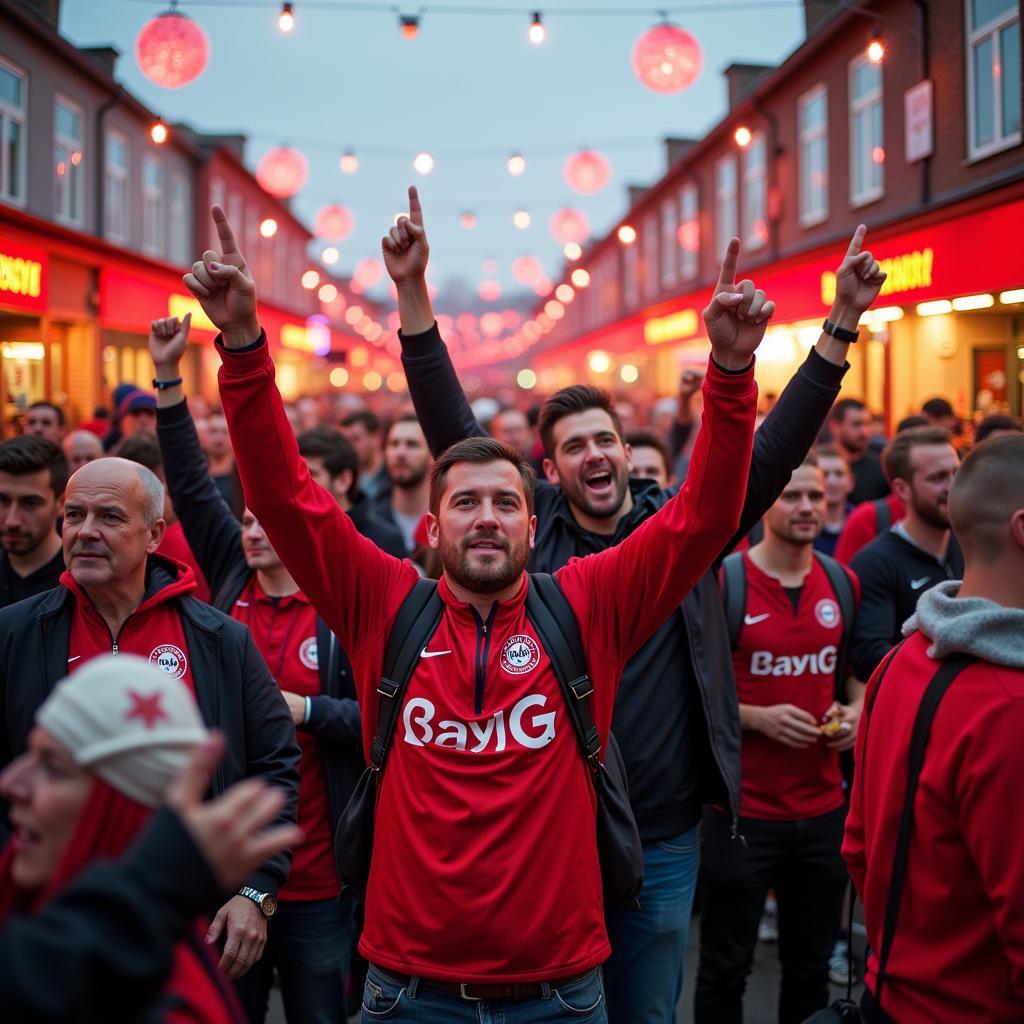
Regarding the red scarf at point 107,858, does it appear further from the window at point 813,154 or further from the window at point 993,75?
the window at point 813,154

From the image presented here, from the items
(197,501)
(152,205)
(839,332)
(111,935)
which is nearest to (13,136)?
(152,205)

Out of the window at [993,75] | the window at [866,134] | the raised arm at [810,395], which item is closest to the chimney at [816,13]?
the window at [866,134]

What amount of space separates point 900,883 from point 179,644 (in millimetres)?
1958

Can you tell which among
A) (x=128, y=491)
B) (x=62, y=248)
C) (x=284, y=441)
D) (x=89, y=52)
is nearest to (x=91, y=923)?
(x=284, y=441)

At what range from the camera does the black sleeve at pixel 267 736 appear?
3.19 meters

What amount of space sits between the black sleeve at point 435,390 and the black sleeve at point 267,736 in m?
0.93

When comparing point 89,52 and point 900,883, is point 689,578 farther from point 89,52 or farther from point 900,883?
point 89,52

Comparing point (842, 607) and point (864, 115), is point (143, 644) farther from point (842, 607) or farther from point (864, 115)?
point (864, 115)

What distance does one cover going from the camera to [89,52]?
12078 millimetres

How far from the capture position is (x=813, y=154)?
17797 mm

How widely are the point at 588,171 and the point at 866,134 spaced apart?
4.27 m

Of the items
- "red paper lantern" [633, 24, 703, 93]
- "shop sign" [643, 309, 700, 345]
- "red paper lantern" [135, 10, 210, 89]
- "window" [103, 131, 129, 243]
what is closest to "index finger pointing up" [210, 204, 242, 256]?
"red paper lantern" [135, 10, 210, 89]

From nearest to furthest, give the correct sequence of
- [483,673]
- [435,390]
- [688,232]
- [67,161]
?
[483,673] < [435,390] < [67,161] < [688,232]

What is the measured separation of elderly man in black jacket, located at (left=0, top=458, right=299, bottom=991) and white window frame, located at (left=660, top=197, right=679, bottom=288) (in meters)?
26.7
